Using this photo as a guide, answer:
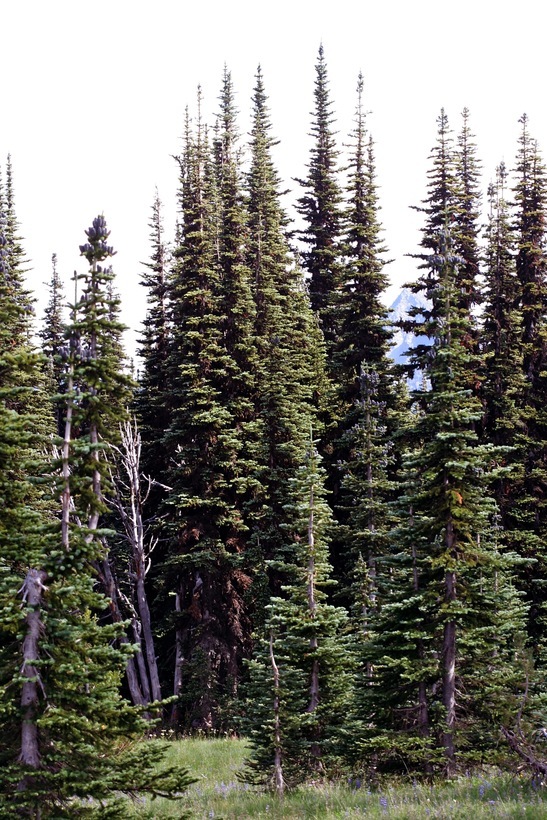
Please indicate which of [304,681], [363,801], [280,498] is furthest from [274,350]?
[363,801]

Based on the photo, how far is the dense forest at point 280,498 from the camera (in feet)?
28.6

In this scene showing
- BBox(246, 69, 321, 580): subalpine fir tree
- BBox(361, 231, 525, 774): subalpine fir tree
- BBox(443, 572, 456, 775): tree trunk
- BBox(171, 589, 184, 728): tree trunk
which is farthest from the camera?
BBox(171, 589, 184, 728): tree trunk

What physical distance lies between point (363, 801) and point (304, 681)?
4.58 metres

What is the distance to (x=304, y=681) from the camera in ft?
55.3

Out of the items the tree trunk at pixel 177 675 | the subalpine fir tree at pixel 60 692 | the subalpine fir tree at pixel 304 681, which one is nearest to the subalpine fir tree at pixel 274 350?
the subalpine fir tree at pixel 304 681

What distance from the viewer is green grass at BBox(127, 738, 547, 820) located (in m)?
9.44

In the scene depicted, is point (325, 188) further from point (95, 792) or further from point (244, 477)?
point (95, 792)

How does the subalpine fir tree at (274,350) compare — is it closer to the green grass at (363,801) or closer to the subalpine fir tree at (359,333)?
the subalpine fir tree at (359,333)

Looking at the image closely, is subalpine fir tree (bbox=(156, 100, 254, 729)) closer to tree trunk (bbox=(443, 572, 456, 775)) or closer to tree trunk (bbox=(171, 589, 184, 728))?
tree trunk (bbox=(171, 589, 184, 728))

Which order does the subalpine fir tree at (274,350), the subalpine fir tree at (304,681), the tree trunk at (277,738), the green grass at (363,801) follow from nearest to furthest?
1. the green grass at (363,801)
2. the tree trunk at (277,738)
3. the subalpine fir tree at (304,681)
4. the subalpine fir tree at (274,350)

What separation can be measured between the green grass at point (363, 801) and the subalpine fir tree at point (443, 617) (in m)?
1.63

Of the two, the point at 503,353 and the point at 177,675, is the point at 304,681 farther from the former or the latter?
the point at 503,353

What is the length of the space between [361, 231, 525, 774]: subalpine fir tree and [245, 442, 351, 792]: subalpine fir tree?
1287 mm

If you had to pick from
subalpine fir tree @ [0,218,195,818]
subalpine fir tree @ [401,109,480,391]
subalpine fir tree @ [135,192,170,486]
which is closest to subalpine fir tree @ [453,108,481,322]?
subalpine fir tree @ [401,109,480,391]
